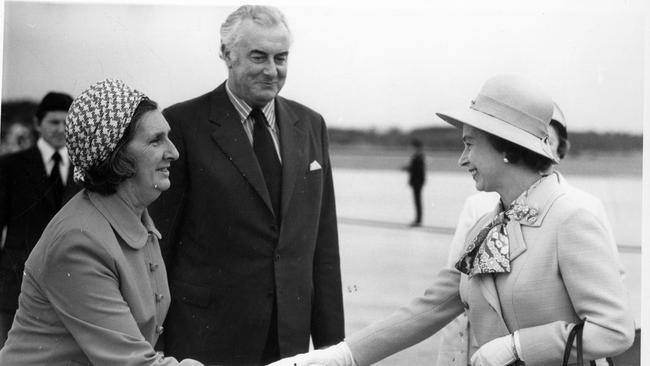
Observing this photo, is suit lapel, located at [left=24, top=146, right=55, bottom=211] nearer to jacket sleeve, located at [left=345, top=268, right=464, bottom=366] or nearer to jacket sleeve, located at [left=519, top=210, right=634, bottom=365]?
jacket sleeve, located at [left=345, top=268, right=464, bottom=366]

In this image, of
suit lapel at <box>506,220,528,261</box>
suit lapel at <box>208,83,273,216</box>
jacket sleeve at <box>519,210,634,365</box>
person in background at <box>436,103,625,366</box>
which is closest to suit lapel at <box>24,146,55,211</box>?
suit lapel at <box>208,83,273,216</box>

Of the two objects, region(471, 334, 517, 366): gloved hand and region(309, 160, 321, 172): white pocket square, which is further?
region(309, 160, 321, 172): white pocket square

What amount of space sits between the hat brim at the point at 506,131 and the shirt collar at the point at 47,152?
1733 millimetres

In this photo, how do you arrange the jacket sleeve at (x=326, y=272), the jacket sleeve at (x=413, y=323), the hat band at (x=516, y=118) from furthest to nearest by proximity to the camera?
the jacket sleeve at (x=326, y=272)
the jacket sleeve at (x=413, y=323)
the hat band at (x=516, y=118)

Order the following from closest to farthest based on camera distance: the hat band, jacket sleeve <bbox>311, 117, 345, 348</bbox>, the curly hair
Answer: the curly hair
the hat band
jacket sleeve <bbox>311, 117, 345, 348</bbox>

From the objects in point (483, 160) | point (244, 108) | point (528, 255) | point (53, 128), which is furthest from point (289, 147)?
point (528, 255)

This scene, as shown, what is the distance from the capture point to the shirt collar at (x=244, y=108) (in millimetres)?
3221

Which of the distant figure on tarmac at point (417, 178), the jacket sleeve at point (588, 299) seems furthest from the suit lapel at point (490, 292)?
the distant figure on tarmac at point (417, 178)

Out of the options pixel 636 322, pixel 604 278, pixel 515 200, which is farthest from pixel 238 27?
pixel 636 322

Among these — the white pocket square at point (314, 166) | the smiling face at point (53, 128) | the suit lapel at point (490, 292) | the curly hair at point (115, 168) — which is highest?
the curly hair at point (115, 168)

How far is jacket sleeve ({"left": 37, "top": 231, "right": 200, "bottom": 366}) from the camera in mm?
2277

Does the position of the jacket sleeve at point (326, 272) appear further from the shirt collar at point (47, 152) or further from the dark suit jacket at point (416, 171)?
the shirt collar at point (47, 152)

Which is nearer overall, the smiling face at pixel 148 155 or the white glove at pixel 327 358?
the smiling face at pixel 148 155

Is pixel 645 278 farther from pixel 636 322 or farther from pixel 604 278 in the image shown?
pixel 604 278
